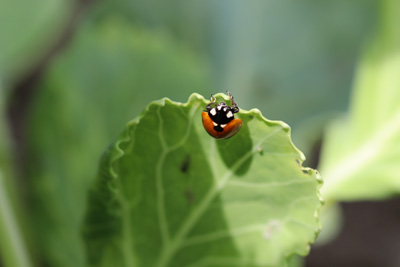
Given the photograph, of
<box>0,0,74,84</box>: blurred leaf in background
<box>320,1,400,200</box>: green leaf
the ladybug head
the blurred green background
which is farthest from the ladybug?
<box>0,0,74,84</box>: blurred leaf in background

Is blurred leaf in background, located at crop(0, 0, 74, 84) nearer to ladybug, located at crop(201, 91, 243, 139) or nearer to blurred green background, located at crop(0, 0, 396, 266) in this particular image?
blurred green background, located at crop(0, 0, 396, 266)

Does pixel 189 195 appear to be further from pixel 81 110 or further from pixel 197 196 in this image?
pixel 81 110

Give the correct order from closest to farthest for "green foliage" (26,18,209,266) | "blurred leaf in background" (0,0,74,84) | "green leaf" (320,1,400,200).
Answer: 1. "green leaf" (320,1,400,200)
2. "green foliage" (26,18,209,266)
3. "blurred leaf in background" (0,0,74,84)

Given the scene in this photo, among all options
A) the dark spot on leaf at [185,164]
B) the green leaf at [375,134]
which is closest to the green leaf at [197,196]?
the dark spot on leaf at [185,164]

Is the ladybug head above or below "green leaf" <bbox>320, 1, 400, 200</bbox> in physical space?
below

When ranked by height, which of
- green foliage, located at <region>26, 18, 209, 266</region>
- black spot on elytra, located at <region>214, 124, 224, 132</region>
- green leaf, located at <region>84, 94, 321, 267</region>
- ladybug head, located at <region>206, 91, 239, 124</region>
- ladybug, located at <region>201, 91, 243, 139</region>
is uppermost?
green foliage, located at <region>26, 18, 209, 266</region>

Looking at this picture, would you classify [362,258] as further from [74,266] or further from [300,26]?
[74,266]
